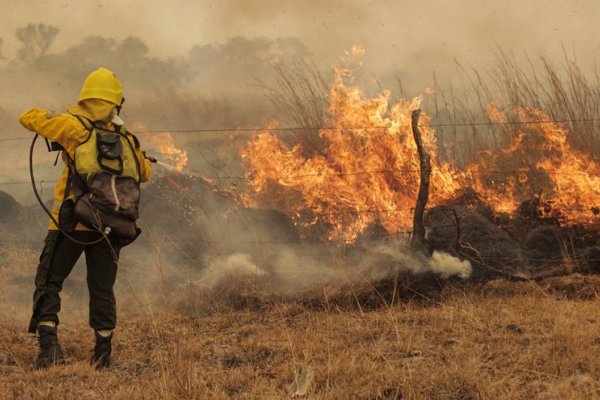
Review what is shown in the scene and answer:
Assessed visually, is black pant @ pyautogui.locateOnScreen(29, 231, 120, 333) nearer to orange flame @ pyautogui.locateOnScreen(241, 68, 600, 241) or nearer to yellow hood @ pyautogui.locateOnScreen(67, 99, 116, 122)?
yellow hood @ pyautogui.locateOnScreen(67, 99, 116, 122)

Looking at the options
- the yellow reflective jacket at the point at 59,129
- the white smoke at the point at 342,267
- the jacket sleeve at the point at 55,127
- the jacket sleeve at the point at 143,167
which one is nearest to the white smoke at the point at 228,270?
the white smoke at the point at 342,267

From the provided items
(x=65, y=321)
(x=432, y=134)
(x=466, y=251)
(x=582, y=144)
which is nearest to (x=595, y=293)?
(x=466, y=251)

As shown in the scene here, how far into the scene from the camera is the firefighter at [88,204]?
3979 mm

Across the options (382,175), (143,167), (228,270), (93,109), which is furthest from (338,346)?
(382,175)

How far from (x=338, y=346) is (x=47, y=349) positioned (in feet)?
6.83

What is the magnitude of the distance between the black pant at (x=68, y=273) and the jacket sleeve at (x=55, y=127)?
658 mm

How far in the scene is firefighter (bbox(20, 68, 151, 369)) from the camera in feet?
13.1

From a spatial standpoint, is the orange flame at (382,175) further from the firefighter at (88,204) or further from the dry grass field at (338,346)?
the firefighter at (88,204)

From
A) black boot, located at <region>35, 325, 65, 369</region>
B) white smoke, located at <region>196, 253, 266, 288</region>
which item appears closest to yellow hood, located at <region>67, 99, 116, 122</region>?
black boot, located at <region>35, 325, 65, 369</region>

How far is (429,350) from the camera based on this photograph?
4230mm

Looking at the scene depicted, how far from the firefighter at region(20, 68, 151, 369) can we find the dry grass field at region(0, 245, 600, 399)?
30 centimetres

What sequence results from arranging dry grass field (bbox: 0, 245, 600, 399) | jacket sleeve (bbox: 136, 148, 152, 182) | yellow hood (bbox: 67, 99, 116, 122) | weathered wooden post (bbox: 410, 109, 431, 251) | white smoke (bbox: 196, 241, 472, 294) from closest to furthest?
dry grass field (bbox: 0, 245, 600, 399) < yellow hood (bbox: 67, 99, 116, 122) < jacket sleeve (bbox: 136, 148, 152, 182) < white smoke (bbox: 196, 241, 472, 294) < weathered wooden post (bbox: 410, 109, 431, 251)

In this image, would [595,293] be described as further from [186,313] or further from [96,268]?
[96,268]

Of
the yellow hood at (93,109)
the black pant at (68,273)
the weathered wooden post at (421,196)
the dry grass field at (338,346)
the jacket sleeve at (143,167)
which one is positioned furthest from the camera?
the weathered wooden post at (421,196)
